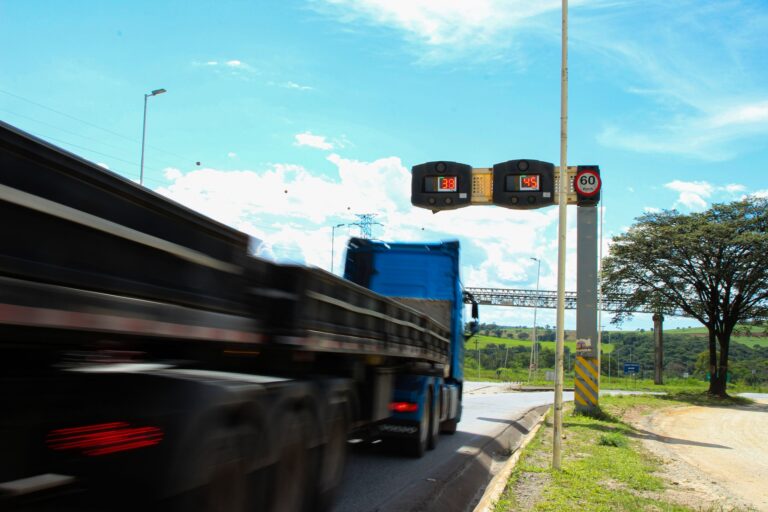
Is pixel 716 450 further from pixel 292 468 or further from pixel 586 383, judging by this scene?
pixel 292 468

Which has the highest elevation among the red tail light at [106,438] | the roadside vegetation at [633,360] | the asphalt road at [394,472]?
the red tail light at [106,438]

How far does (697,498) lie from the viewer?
8.29m

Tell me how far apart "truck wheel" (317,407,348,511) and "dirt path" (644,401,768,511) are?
5067 millimetres

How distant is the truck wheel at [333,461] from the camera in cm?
542

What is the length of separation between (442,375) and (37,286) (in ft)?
31.6

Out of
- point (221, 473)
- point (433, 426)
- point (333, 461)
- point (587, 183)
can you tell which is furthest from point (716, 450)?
point (221, 473)

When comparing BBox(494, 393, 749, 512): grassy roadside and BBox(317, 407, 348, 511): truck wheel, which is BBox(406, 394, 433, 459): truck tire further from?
BBox(317, 407, 348, 511): truck wheel

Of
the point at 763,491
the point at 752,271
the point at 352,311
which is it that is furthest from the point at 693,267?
the point at 352,311

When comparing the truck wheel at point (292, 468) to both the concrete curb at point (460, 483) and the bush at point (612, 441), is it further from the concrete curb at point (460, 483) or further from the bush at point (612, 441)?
the bush at point (612, 441)

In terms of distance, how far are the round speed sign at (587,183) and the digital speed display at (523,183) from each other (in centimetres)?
107

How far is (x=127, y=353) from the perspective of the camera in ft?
12.2

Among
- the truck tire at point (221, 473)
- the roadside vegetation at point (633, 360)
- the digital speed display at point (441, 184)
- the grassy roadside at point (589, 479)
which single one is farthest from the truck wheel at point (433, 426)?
the roadside vegetation at point (633, 360)

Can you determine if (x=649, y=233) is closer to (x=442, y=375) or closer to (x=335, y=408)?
(x=442, y=375)

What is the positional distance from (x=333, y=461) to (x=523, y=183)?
450 inches
